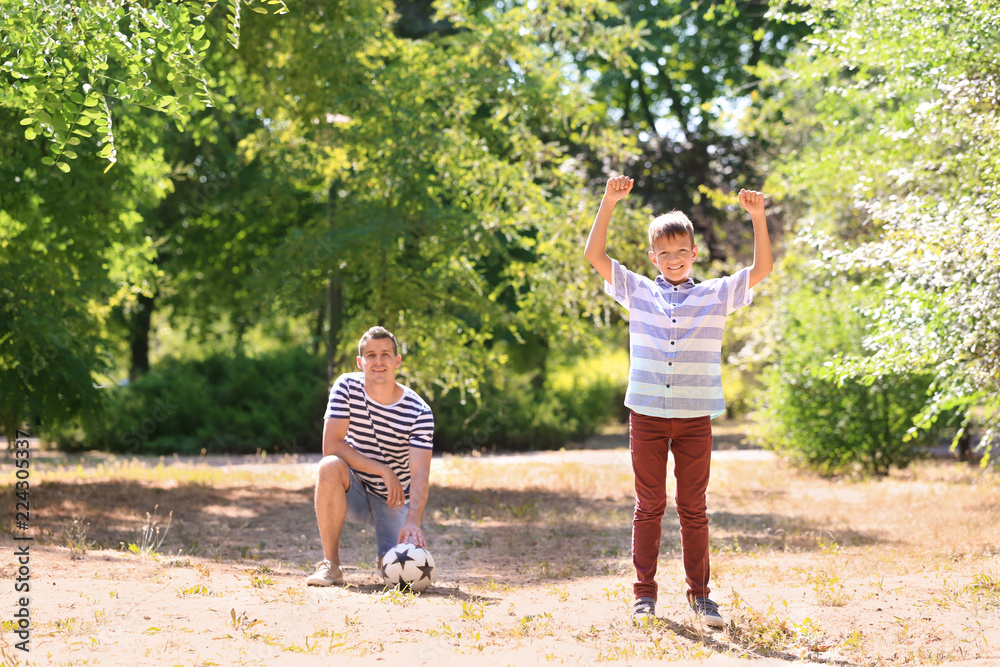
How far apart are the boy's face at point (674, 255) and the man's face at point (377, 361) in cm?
164

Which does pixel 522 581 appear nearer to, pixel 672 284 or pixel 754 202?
pixel 672 284

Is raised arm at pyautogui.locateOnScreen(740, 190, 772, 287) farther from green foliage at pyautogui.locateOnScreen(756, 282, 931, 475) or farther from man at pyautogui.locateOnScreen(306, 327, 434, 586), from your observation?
green foliage at pyautogui.locateOnScreen(756, 282, 931, 475)

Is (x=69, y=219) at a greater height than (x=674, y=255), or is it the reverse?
(x=69, y=219)

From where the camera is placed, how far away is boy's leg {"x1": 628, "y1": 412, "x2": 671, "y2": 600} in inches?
176

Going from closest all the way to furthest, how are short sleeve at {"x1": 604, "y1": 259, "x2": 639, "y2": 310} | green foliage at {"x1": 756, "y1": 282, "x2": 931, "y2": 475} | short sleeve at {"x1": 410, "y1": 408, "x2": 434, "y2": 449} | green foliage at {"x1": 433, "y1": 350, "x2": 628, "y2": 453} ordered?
short sleeve at {"x1": 604, "y1": 259, "x2": 639, "y2": 310} → short sleeve at {"x1": 410, "y1": 408, "x2": 434, "y2": 449} → green foliage at {"x1": 756, "y1": 282, "x2": 931, "y2": 475} → green foliage at {"x1": 433, "y1": 350, "x2": 628, "y2": 453}

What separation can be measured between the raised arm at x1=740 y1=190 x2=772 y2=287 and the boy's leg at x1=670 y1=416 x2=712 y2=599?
2.40 feet

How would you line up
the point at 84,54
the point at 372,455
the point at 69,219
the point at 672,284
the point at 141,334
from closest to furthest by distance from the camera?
the point at 672,284, the point at 372,455, the point at 84,54, the point at 69,219, the point at 141,334

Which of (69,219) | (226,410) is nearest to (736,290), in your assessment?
(69,219)

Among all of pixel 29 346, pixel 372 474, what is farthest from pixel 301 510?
pixel 372 474

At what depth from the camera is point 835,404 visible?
1156cm

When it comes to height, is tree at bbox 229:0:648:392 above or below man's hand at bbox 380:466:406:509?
above

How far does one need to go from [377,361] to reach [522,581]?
1.73m

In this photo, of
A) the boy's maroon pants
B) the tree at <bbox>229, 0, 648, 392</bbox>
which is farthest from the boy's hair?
the tree at <bbox>229, 0, 648, 392</bbox>

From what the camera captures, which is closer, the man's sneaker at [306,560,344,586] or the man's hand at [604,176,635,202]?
the man's hand at [604,176,635,202]
